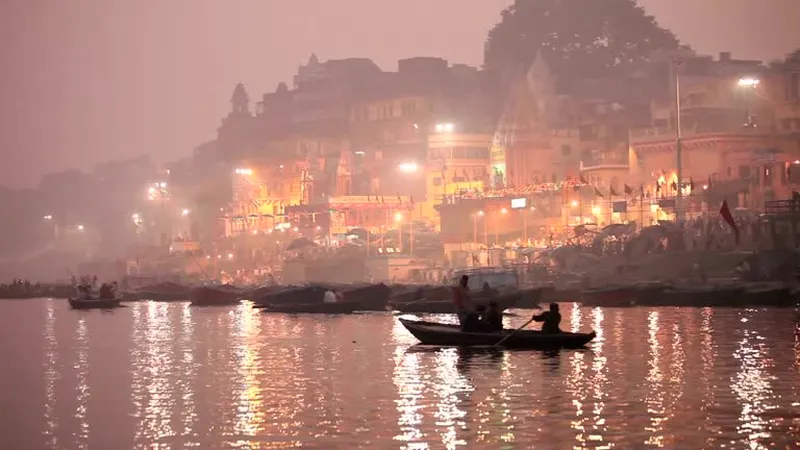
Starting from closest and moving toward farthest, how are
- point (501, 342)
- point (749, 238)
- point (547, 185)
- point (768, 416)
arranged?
point (768, 416) < point (501, 342) < point (749, 238) < point (547, 185)

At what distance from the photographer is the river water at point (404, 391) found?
23.8 metres

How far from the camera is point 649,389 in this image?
2944cm

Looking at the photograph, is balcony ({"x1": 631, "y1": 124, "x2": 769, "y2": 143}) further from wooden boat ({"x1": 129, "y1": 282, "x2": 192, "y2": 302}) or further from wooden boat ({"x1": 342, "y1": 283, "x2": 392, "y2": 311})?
wooden boat ({"x1": 129, "y1": 282, "x2": 192, "y2": 302})

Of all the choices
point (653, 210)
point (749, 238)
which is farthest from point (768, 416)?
point (653, 210)

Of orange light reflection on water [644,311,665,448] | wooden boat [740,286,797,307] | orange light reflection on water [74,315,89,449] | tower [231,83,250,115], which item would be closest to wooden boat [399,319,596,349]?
orange light reflection on water [644,311,665,448]

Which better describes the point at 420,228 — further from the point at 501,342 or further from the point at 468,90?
the point at 501,342

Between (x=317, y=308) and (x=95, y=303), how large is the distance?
65.2 feet

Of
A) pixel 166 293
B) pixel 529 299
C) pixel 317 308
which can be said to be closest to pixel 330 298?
pixel 317 308

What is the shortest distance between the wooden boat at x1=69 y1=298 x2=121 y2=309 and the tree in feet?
178

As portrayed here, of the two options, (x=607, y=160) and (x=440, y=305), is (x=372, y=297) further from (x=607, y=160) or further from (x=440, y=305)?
(x=607, y=160)

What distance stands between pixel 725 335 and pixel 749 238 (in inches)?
949

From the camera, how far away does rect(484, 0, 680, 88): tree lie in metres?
123

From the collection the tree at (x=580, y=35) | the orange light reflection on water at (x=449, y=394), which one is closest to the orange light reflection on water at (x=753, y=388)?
the orange light reflection on water at (x=449, y=394)

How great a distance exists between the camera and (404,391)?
29938 mm
